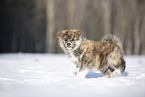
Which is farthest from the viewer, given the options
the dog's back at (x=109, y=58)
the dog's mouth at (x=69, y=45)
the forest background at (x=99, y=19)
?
the forest background at (x=99, y=19)

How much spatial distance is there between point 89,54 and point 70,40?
671 millimetres

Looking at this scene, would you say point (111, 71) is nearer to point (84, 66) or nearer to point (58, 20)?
point (84, 66)

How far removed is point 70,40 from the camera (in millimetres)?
4719

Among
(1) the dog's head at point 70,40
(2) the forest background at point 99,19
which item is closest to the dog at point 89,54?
(1) the dog's head at point 70,40

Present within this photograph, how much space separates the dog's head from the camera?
473 cm

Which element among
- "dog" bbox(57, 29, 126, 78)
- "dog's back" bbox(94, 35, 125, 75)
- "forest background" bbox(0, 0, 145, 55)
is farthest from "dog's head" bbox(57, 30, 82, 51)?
"forest background" bbox(0, 0, 145, 55)

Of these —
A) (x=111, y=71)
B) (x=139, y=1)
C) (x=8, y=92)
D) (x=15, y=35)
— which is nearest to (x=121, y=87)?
(x=111, y=71)

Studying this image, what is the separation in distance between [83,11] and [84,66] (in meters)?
18.0

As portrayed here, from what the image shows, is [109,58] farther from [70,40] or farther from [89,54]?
[70,40]

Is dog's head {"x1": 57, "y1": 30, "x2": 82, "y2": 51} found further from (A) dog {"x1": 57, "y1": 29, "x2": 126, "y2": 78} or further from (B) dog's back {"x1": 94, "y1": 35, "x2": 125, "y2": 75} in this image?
(B) dog's back {"x1": 94, "y1": 35, "x2": 125, "y2": 75}

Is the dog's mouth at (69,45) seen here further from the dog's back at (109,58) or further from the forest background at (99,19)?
the forest background at (99,19)

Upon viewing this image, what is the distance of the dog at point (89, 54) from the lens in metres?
4.80

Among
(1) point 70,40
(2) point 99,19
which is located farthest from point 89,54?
(2) point 99,19

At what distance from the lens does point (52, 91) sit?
357cm
